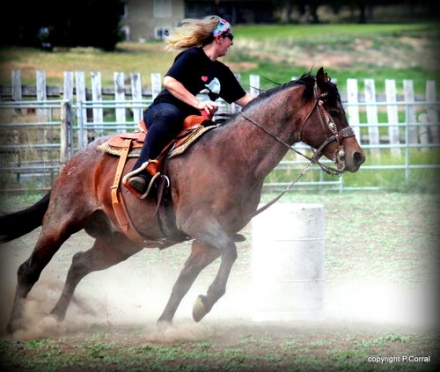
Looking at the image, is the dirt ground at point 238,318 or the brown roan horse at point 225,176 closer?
the dirt ground at point 238,318

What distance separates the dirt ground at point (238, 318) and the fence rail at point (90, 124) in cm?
227

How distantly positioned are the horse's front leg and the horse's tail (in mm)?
1945

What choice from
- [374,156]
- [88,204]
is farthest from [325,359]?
[374,156]

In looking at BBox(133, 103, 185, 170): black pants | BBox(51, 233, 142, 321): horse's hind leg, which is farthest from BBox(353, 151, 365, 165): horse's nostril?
BBox(51, 233, 142, 321): horse's hind leg

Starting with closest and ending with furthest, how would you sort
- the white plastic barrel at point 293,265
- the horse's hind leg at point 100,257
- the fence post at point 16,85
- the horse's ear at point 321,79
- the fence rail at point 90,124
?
the horse's ear at point 321,79
the white plastic barrel at point 293,265
the horse's hind leg at point 100,257
the fence rail at point 90,124
the fence post at point 16,85

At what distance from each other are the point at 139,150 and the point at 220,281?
138cm

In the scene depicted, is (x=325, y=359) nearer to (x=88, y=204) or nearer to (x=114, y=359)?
(x=114, y=359)

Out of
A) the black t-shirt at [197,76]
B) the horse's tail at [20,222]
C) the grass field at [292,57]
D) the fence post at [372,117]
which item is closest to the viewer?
the black t-shirt at [197,76]

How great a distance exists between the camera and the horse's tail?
24.5 ft

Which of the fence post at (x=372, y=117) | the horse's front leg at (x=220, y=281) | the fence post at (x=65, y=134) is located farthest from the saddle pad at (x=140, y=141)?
the fence post at (x=372, y=117)

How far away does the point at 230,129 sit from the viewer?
22.0 ft

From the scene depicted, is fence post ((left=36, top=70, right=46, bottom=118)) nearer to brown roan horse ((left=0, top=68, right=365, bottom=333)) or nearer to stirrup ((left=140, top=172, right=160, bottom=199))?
brown roan horse ((left=0, top=68, right=365, bottom=333))

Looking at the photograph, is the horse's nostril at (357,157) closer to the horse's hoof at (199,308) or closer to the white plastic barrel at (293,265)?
the white plastic barrel at (293,265)

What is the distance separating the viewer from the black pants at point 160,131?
6641mm
